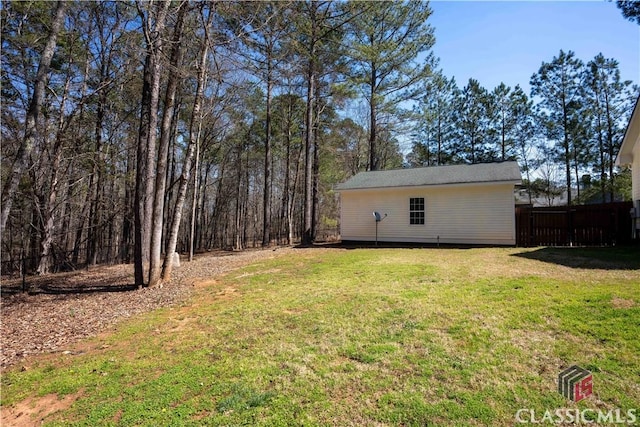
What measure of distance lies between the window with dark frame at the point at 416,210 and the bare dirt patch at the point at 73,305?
7.76 meters

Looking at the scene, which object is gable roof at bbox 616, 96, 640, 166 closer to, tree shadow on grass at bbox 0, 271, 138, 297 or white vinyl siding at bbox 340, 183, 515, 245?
white vinyl siding at bbox 340, 183, 515, 245

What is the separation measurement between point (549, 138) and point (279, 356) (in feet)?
84.7

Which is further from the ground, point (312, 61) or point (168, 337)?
point (312, 61)

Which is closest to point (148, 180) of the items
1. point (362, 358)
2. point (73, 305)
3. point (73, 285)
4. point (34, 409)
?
point (73, 305)

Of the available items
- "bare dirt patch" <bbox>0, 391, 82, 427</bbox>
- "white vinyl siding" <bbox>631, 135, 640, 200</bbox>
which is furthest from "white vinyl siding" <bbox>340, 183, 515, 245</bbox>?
"bare dirt patch" <bbox>0, 391, 82, 427</bbox>

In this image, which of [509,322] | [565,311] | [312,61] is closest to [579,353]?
[509,322]

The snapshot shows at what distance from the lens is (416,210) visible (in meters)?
12.7

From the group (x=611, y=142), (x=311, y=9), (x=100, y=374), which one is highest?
(x=311, y=9)

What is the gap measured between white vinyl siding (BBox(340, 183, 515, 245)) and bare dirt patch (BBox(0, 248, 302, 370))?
6.93 metres

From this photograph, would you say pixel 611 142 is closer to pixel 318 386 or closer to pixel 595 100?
pixel 595 100

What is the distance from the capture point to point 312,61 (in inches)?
573

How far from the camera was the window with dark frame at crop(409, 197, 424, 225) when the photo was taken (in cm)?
1263

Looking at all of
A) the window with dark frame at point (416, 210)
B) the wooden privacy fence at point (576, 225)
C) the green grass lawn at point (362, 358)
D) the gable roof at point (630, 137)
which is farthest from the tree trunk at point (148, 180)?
the gable roof at point (630, 137)

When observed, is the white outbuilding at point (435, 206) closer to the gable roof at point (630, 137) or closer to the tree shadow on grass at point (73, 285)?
the gable roof at point (630, 137)
